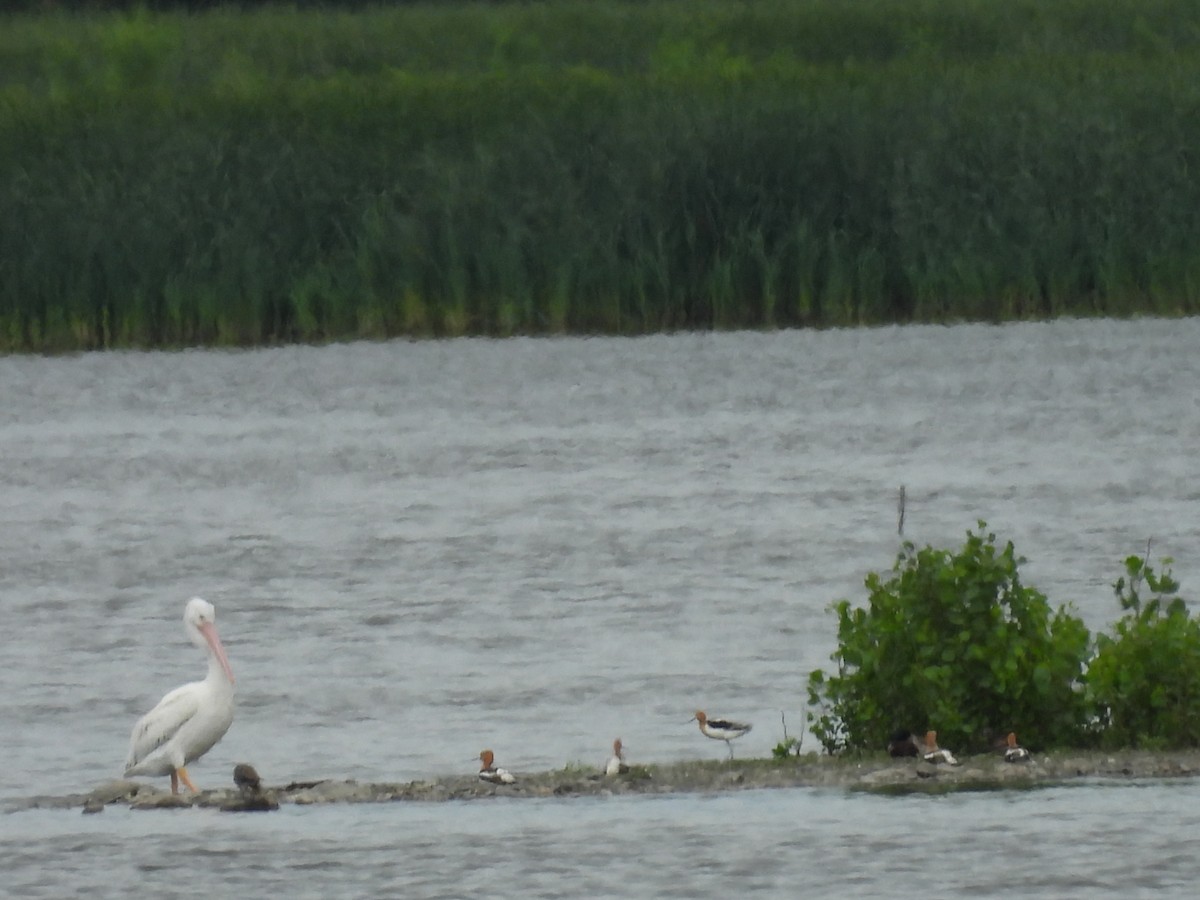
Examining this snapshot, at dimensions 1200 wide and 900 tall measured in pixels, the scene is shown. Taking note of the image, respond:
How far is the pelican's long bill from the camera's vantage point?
11953 millimetres

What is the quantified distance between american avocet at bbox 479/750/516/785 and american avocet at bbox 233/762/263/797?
77 cm

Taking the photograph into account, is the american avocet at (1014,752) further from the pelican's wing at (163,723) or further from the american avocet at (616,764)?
the pelican's wing at (163,723)

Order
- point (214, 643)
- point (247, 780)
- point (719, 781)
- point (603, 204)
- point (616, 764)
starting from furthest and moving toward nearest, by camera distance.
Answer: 1. point (603, 204)
2. point (214, 643)
3. point (719, 781)
4. point (616, 764)
5. point (247, 780)

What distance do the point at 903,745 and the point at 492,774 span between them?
142 centimetres

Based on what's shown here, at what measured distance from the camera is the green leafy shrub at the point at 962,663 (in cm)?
1115

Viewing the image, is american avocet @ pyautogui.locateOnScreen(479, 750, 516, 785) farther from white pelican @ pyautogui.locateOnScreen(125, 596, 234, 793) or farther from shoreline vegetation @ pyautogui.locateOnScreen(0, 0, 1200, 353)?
shoreline vegetation @ pyautogui.locateOnScreen(0, 0, 1200, 353)

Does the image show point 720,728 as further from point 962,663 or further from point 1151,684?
point 1151,684

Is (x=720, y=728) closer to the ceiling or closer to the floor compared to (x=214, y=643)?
closer to the floor

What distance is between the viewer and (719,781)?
11.0 metres

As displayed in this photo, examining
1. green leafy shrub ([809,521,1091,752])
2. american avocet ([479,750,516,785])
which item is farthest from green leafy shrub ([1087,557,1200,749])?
american avocet ([479,750,516,785])

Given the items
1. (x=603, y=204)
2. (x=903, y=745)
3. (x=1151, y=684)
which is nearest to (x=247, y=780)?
(x=903, y=745)

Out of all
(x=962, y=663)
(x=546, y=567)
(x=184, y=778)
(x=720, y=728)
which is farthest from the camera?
(x=546, y=567)

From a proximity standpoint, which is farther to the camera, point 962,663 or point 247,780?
point 962,663

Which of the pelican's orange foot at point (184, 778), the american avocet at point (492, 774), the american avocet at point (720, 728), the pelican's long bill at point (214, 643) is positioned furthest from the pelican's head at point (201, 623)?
the american avocet at point (720, 728)
